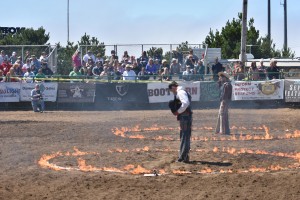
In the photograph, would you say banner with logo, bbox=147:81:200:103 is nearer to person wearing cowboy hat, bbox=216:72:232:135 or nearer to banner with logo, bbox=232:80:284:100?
banner with logo, bbox=232:80:284:100

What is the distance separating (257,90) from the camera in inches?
1299

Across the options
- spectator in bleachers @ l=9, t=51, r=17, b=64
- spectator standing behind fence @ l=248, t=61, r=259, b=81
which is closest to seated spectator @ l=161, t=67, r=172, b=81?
spectator standing behind fence @ l=248, t=61, r=259, b=81

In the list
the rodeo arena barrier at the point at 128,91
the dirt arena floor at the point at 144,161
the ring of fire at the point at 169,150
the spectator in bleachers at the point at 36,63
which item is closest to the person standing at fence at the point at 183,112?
the dirt arena floor at the point at 144,161

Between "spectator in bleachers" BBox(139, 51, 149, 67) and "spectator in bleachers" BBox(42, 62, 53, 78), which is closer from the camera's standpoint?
"spectator in bleachers" BBox(42, 62, 53, 78)

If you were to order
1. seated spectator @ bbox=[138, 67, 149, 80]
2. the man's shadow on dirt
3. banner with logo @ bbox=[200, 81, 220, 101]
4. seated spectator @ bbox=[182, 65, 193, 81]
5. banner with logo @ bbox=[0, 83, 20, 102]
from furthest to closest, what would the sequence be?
seated spectator @ bbox=[182, 65, 193, 81]
banner with logo @ bbox=[200, 81, 220, 101]
seated spectator @ bbox=[138, 67, 149, 80]
banner with logo @ bbox=[0, 83, 20, 102]
the man's shadow on dirt

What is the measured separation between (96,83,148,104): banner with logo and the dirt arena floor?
6298mm

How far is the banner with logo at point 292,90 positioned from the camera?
3256 cm

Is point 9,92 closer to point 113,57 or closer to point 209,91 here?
point 113,57

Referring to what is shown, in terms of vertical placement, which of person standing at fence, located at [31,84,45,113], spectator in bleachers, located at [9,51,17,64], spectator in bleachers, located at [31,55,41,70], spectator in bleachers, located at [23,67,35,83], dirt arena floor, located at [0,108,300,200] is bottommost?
dirt arena floor, located at [0,108,300,200]

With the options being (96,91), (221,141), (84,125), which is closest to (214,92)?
(96,91)

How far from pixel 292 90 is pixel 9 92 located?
13231 millimetres

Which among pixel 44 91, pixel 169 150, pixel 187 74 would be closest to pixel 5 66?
pixel 44 91

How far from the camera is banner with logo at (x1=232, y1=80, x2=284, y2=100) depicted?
3288 cm

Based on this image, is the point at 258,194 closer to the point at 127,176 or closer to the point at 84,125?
the point at 127,176
